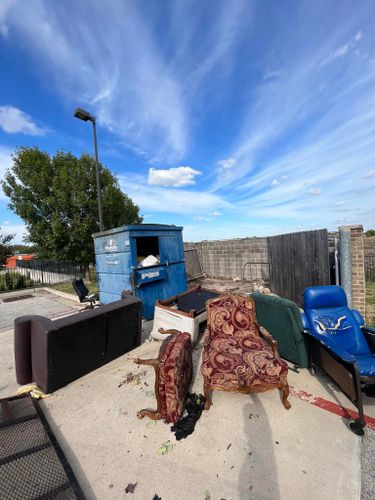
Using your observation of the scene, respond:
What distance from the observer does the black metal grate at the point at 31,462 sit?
5.86 feet

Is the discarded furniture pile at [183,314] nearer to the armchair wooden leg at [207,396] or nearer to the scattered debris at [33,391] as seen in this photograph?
the armchair wooden leg at [207,396]

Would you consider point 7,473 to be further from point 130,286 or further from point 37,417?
point 130,286

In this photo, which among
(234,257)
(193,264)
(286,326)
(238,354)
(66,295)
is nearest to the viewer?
(238,354)

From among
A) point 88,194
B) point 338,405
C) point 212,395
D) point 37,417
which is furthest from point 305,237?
point 88,194

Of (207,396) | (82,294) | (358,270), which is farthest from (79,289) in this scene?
(358,270)

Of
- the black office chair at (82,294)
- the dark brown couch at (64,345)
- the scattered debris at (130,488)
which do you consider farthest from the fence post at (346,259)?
the black office chair at (82,294)

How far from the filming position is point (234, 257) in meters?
10.3

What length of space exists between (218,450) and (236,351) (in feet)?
3.33

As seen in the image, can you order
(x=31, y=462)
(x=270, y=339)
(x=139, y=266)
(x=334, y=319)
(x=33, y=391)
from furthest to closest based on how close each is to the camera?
1. (x=139, y=266)
2. (x=334, y=319)
3. (x=33, y=391)
4. (x=270, y=339)
5. (x=31, y=462)

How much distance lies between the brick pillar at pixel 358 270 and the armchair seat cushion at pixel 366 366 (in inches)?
99.7

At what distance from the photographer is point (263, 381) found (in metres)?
2.51

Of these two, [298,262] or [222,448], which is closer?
[222,448]

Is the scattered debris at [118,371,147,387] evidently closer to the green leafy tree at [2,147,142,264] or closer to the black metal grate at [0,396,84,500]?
the black metal grate at [0,396,84,500]

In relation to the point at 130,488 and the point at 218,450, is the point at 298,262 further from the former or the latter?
the point at 130,488
